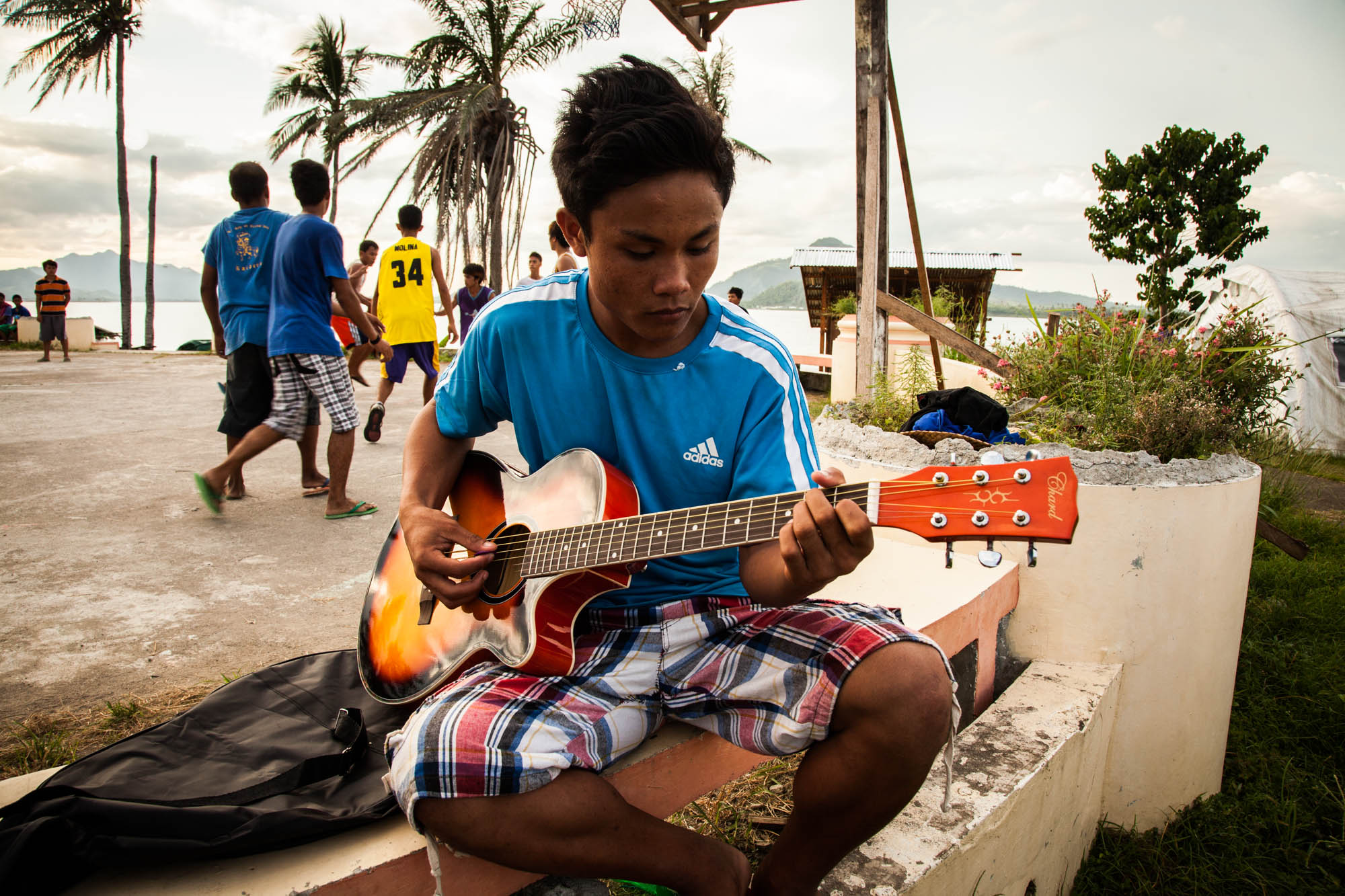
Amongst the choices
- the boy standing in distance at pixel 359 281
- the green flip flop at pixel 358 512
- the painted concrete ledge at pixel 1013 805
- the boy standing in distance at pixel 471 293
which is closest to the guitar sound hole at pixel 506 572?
the painted concrete ledge at pixel 1013 805

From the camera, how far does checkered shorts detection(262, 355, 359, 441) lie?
4.13 meters

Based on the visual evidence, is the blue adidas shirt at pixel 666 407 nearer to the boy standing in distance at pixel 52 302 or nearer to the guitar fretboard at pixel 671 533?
the guitar fretboard at pixel 671 533

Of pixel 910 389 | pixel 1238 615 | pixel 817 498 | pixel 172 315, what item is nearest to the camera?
pixel 817 498

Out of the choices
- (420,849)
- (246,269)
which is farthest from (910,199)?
(420,849)

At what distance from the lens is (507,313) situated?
5.68ft

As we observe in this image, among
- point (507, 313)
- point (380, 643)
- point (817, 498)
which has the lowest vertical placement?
point (380, 643)

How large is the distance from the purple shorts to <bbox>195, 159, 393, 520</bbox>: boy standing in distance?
2.49 meters

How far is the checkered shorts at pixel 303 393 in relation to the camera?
413 centimetres

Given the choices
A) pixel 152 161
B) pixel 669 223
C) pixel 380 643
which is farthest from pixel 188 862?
pixel 152 161

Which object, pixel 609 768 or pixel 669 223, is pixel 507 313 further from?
pixel 609 768

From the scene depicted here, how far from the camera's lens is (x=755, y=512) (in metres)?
1.37

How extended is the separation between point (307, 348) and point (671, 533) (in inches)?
137

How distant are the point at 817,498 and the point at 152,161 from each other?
26978mm

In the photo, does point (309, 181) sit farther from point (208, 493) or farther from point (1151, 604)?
point (1151, 604)
